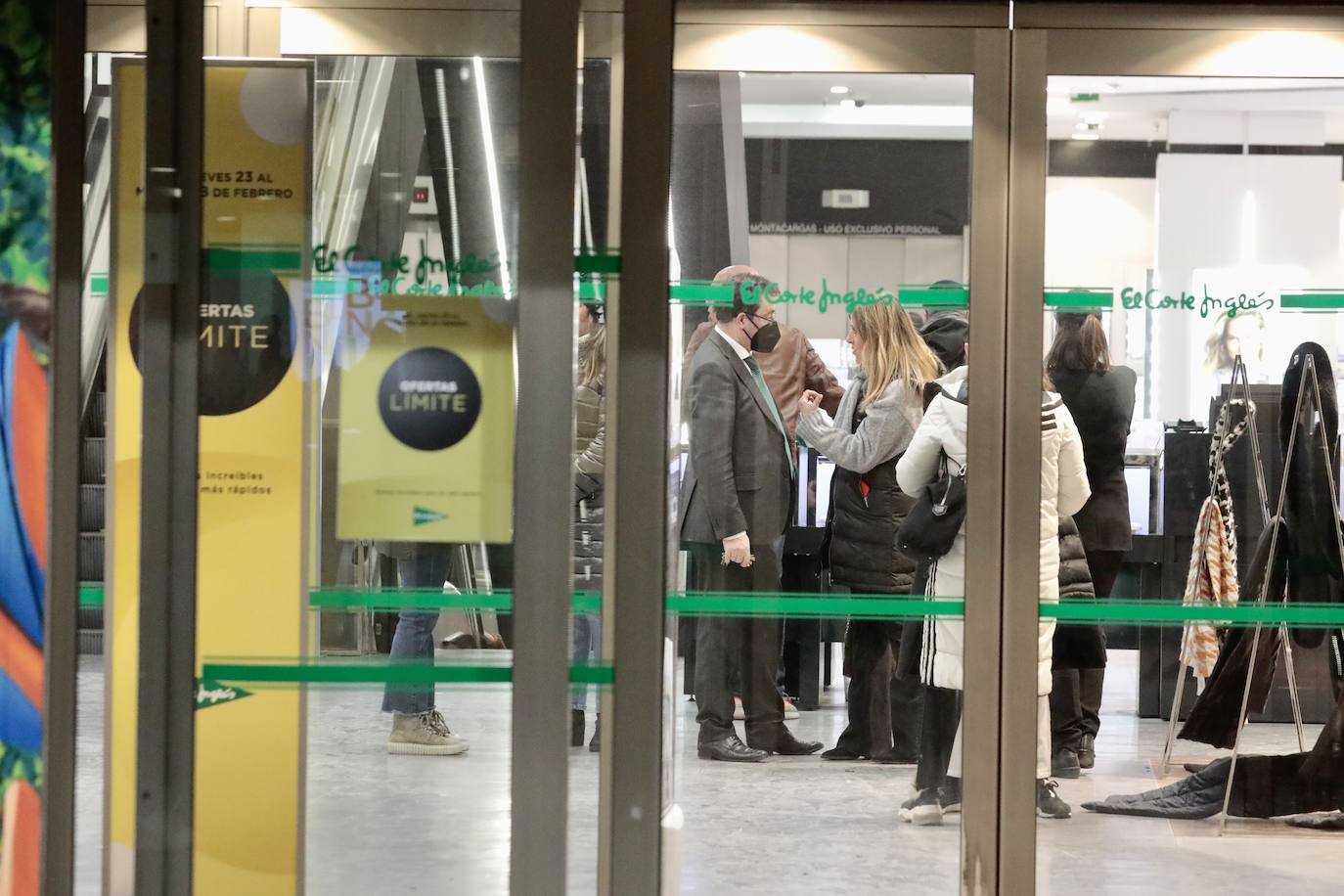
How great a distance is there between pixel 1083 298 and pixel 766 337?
2.70 feet

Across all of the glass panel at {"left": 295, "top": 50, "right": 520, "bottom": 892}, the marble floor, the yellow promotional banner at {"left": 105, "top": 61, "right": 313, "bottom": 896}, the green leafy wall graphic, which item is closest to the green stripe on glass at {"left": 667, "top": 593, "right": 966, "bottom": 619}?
the marble floor

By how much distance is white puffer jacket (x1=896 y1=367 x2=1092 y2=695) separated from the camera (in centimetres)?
393

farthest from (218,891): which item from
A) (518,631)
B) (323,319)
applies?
(323,319)

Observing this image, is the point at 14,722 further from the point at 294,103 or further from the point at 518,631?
the point at 294,103

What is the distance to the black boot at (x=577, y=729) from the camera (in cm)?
368

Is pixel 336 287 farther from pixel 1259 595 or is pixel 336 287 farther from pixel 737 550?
pixel 1259 595

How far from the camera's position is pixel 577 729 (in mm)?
3703

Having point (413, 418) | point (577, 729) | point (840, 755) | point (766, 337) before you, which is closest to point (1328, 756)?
point (840, 755)

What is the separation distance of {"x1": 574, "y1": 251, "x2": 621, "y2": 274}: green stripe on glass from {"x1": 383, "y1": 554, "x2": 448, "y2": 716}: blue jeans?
A: 81 cm

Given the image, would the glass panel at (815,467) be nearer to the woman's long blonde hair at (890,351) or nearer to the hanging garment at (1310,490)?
the woman's long blonde hair at (890,351)

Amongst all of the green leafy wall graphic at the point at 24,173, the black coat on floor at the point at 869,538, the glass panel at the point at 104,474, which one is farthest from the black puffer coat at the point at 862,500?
the green leafy wall graphic at the point at 24,173

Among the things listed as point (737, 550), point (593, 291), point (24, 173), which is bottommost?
point (737, 550)

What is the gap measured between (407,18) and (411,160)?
15.7 inches

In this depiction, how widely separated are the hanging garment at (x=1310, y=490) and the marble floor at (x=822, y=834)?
387 millimetres
